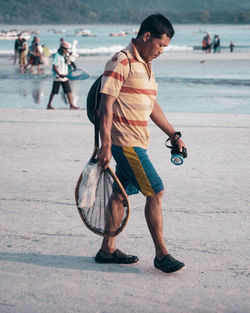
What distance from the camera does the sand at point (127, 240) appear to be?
3.55m

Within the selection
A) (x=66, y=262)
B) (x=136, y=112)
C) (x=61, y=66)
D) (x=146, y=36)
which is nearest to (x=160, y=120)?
(x=136, y=112)

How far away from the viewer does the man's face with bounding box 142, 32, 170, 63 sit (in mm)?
3734

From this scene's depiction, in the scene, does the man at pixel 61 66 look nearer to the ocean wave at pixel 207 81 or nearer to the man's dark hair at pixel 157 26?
the ocean wave at pixel 207 81

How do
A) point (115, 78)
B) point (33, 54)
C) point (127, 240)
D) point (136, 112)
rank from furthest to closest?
1. point (33, 54)
2. point (127, 240)
3. point (136, 112)
4. point (115, 78)

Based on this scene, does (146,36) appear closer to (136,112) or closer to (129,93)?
(129,93)

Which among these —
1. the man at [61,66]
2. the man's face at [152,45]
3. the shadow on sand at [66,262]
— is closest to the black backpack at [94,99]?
the man's face at [152,45]

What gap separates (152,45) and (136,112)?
445 millimetres

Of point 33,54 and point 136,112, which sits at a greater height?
point 136,112

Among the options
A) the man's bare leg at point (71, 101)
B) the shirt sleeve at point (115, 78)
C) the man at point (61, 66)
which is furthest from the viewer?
the man's bare leg at point (71, 101)

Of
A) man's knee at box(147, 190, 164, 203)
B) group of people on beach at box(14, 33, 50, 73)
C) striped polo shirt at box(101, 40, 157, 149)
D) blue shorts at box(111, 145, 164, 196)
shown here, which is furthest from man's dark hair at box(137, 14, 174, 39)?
group of people on beach at box(14, 33, 50, 73)

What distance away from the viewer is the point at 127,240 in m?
4.67

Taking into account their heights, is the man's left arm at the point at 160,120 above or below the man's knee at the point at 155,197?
above

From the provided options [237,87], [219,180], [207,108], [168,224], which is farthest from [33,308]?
[237,87]

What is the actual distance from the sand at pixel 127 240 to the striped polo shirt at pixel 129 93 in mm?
954
